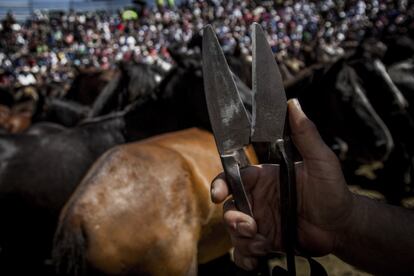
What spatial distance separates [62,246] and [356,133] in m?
3.41

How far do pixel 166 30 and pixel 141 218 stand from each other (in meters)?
21.0

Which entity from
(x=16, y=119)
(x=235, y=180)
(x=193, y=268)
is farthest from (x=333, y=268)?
(x=16, y=119)

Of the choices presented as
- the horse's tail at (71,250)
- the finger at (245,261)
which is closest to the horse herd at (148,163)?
the horse's tail at (71,250)

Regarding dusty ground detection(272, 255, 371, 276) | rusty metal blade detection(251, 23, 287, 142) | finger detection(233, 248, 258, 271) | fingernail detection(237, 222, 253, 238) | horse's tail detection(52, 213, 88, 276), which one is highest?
rusty metal blade detection(251, 23, 287, 142)

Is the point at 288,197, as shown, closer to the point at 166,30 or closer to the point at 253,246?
the point at 253,246

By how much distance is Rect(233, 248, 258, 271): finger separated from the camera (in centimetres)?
104

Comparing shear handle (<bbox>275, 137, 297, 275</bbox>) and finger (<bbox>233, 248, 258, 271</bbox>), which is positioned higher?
shear handle (<bbox>275, 137, 297, 275</bbox>)

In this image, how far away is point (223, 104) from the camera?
1034 millimetres

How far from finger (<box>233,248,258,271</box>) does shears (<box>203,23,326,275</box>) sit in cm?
10

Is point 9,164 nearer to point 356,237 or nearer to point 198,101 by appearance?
point 198,101

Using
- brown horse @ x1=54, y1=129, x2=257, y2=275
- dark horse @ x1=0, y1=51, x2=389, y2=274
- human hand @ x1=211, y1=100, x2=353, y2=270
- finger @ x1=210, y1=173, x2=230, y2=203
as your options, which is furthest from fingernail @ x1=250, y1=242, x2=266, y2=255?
dark horse @ x1=0, y1=51, x2=389, y2=274

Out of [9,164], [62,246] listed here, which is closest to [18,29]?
[9,164]

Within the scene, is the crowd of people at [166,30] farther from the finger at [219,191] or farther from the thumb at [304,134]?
the finger at [219,191]

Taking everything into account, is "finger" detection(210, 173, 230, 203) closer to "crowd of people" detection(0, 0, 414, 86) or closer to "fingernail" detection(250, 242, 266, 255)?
"fingernail" detection(250, 242, 266, 255)
